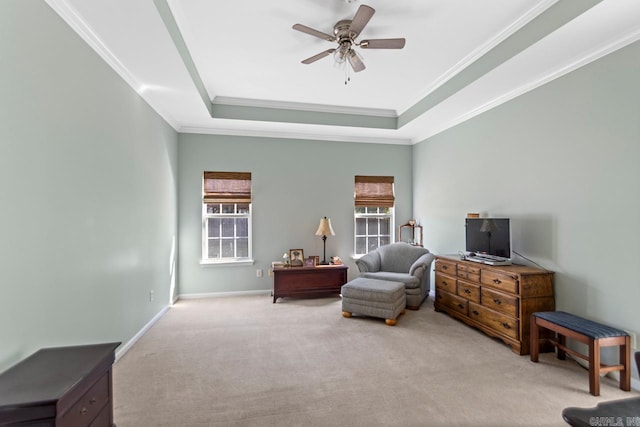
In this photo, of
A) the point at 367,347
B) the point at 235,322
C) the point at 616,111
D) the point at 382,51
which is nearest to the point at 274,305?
the point at 235,322

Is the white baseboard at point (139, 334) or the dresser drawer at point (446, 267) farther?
the dresser drawer at point (446, 267)

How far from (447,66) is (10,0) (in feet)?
12.0

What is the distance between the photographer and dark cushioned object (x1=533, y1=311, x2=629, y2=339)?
7.50 feet

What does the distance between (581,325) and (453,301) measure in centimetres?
150

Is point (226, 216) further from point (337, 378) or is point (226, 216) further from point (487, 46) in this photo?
point (487, 46)

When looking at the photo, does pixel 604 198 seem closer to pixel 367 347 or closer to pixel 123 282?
pixel 367 347

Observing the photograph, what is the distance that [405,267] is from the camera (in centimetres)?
484

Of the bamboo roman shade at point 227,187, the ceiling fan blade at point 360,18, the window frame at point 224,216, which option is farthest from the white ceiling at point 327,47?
the window frame at point 224,216

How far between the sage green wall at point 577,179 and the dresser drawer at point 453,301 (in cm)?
92

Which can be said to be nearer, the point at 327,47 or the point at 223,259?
the point at 327,47

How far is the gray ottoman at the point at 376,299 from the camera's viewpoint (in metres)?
3.73

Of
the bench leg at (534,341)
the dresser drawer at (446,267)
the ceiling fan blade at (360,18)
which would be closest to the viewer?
the ceiling fan blade at (360,18)

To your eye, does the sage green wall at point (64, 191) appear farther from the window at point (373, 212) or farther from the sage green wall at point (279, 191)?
the window at point (373, 212)

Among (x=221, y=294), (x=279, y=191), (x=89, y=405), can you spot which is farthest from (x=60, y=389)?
(x=279, y=191)
